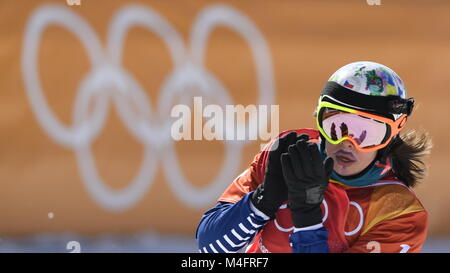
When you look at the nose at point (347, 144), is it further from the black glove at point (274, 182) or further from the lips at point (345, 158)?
the black glove at point (274, 182)

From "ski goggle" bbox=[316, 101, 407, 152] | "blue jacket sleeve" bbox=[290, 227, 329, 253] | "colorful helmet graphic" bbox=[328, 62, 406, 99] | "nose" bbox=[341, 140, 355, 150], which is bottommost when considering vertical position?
"blue jacket sleeve" bbox=[290, 227, 329, 253]

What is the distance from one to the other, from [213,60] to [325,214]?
125 inches

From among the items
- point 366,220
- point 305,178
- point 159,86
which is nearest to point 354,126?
point 366,220

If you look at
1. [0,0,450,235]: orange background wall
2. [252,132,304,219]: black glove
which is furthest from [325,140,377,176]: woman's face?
[0,0,450,235]: orange background wall

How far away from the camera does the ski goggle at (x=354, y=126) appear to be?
8.23 ft

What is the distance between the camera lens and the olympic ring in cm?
553

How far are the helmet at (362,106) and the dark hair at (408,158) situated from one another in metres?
0.16

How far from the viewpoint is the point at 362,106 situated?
2498 mm

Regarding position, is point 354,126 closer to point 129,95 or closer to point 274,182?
Result: point 274,182

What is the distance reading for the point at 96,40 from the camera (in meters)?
5.56

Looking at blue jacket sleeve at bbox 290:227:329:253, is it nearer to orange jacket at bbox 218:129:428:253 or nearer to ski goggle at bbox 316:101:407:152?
orange jacket at bbox 218:129:428:253

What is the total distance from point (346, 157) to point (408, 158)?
10.2 inches

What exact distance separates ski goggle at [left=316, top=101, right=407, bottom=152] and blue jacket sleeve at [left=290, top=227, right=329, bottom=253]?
1.05 feet

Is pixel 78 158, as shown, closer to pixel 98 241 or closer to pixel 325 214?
pixel 98 241
